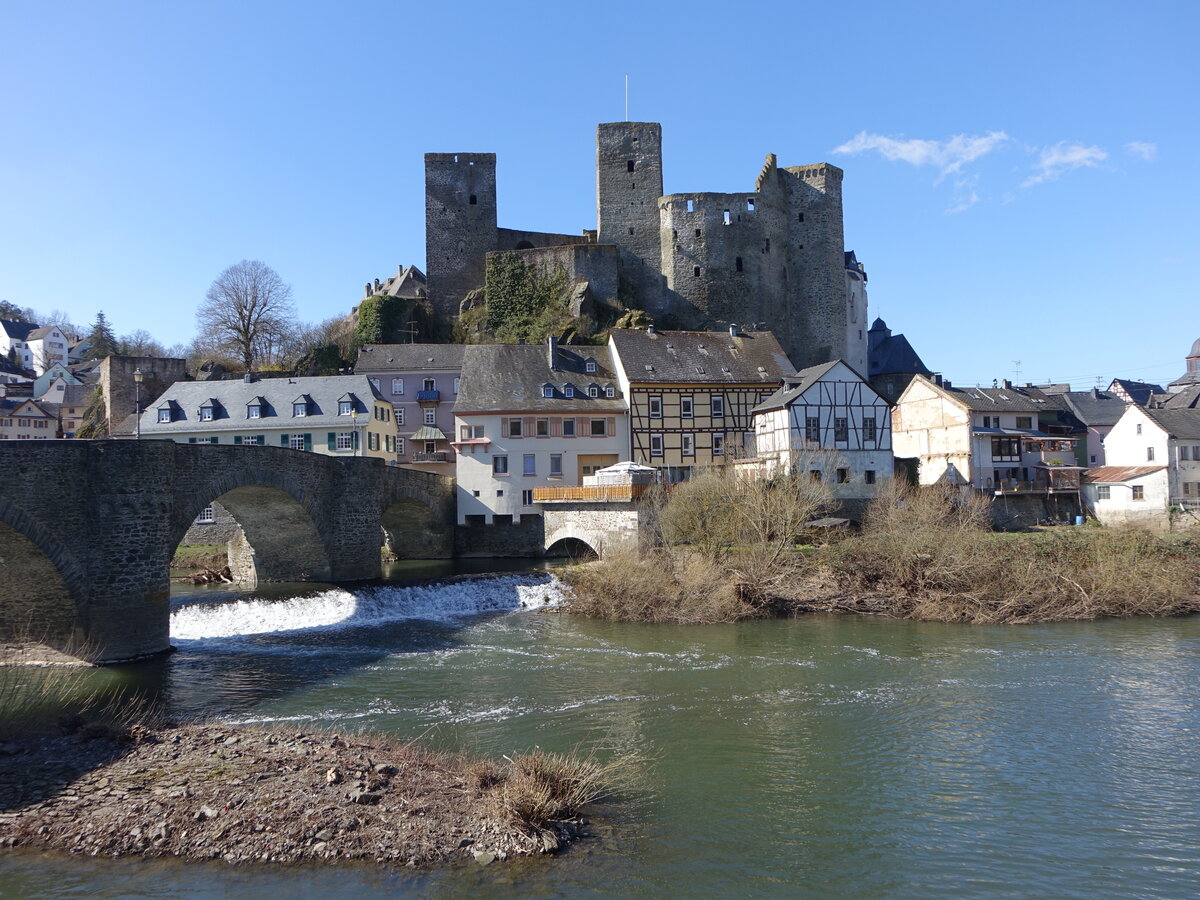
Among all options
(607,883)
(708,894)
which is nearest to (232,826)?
(607,883)

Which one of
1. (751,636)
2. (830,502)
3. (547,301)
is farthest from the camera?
(547,301)

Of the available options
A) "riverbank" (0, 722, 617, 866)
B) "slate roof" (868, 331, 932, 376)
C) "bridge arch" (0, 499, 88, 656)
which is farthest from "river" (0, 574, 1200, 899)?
"slate roof" (868, 331, 932, 376)

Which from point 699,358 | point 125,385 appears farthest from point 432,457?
point 125,385

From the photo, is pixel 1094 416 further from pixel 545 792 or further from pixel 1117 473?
pixel 545 792

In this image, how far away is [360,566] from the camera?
33.0 metres

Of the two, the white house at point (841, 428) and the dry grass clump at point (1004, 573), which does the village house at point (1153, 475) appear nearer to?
the white house at point (841, 428)

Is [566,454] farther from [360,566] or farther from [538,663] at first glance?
[538,663]

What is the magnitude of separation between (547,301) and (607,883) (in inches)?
1910

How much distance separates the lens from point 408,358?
5553cm

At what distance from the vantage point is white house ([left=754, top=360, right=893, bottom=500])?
3931 centimetres

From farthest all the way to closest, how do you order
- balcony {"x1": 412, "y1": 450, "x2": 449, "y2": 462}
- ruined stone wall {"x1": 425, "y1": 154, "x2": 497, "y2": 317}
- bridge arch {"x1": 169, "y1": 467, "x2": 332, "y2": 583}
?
ruined stone wall {"x1": 425, "y1": 154, "x2": 497, "y2": 317} < balcony {"x1": 412, "y1": 450, "x2": 449, "y2": 462} < bridge arch {"x1": 169, "y1": 467, "x2": 332, "y2": 583}

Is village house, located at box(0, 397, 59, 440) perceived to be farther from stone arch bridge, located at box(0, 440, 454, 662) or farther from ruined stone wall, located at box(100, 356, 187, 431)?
stone arch bridge, located at box(0, 440, 454, 662)

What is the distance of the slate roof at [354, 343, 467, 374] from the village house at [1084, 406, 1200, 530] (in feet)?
110

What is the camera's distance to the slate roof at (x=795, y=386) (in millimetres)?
39656
